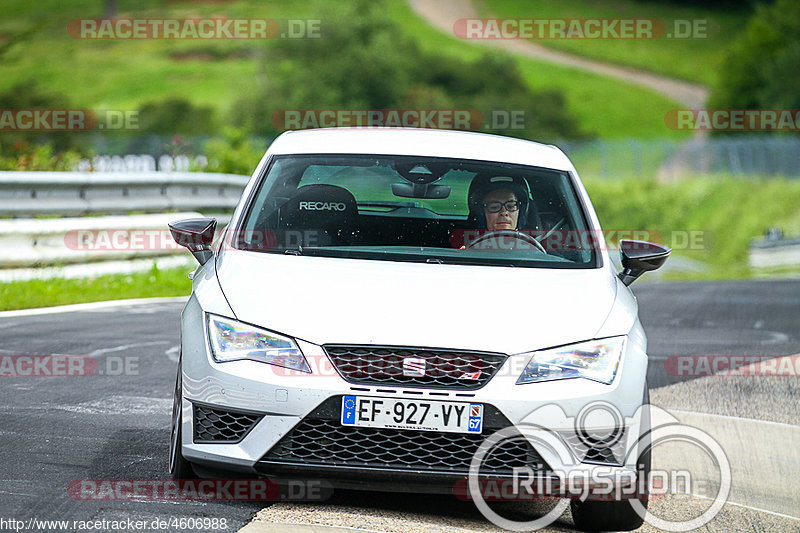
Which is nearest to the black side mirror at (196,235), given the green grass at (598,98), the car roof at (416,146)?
the car roof at (416,146)

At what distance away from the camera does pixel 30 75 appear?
3930 inches

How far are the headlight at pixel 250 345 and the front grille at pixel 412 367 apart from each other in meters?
0.14

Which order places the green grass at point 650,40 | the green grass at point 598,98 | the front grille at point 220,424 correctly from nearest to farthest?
1. the front grille at point 220,424
2. the green grass at point 598,98
3. the green grass at point 650,40

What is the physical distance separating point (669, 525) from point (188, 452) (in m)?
2.05

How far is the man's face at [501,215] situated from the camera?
6.34 metres

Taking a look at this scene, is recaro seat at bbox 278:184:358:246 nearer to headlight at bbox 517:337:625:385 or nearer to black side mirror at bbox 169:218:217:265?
black side mirror at bbox 169:218:217:265

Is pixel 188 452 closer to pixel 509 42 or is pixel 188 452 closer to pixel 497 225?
pixel 497 225

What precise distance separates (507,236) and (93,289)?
8.01 m

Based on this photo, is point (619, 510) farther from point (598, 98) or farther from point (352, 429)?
point (598, 98)

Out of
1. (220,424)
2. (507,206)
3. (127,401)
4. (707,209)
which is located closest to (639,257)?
(507,206)

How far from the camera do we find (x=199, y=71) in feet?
338

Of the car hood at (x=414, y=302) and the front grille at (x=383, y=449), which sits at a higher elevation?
the car hood at (x=414, y=302)

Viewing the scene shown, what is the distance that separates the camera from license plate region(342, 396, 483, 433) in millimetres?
4711

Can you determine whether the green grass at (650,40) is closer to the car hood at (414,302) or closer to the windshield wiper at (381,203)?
the windshield wiper at (381,203)
